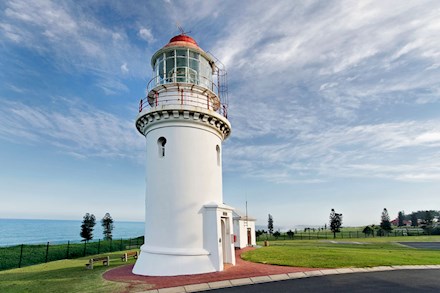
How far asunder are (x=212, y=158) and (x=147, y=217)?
156 inches

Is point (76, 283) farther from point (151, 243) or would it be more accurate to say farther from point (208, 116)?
point (208, 116)

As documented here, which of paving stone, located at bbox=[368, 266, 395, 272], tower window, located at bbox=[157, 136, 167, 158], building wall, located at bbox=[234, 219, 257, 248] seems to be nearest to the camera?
paving stone, located at bbox=[368, 266, 395, 272]

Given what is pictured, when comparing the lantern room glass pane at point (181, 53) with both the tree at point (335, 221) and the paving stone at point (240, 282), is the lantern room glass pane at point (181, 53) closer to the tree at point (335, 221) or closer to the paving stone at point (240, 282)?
→ the paving stone at point (240, 282)

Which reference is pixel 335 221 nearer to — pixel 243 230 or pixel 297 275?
pixel 243 230

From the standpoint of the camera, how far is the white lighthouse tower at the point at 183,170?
11.5 meters

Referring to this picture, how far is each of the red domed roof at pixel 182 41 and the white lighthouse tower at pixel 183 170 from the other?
49 mm

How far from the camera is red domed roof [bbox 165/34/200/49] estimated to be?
12.9 metres

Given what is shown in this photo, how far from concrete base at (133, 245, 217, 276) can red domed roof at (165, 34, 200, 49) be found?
365 inches

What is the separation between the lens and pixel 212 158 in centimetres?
1301

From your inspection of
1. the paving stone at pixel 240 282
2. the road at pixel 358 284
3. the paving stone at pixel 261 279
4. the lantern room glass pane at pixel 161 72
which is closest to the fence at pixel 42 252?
the lantern room glass pane at pixel 161 72

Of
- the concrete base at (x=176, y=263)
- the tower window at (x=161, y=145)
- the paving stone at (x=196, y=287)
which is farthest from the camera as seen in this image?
the tower window at (x=161, y=145)

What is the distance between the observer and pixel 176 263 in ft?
36.6

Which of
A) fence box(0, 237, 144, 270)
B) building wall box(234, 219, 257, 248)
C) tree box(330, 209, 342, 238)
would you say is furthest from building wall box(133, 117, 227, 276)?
tree box(330, 209, 342, 238)

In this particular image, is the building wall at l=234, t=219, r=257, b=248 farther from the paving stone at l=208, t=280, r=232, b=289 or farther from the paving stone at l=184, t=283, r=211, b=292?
the paving stone at l=184, t=283, r=211, b=292
